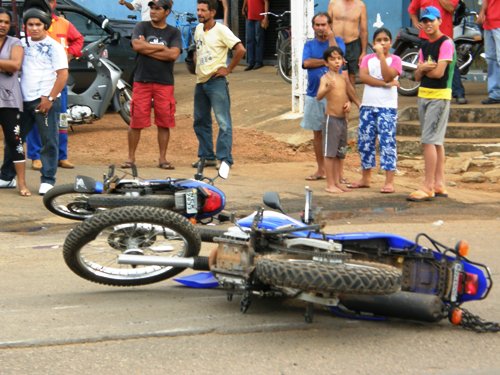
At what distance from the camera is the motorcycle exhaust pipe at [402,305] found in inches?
219

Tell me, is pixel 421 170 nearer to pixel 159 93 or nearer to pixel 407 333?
pixel 159 93

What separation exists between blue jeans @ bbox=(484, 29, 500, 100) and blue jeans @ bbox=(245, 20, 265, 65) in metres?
5.89

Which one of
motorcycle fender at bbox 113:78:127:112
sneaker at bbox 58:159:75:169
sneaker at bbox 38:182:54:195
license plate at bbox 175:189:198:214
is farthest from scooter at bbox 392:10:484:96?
license plate at bbox 175:189:198:214

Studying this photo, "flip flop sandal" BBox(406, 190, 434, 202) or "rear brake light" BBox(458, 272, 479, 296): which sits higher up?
"rear brake light" BBox(458, 272, 479, 296)

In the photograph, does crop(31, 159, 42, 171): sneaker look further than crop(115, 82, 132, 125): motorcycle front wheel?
No

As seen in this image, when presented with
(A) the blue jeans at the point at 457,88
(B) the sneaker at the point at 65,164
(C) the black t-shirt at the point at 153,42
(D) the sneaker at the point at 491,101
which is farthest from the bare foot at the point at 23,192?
(D) the sneaker at the point at 491,101

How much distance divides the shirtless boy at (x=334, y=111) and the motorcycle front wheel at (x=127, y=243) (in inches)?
177

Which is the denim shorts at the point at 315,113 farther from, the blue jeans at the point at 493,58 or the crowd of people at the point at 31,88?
the blue jeans at the point at 493,58

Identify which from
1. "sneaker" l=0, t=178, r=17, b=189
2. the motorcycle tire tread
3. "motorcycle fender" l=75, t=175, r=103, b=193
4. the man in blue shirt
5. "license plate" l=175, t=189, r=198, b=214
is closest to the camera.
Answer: the motorcycle tire tread

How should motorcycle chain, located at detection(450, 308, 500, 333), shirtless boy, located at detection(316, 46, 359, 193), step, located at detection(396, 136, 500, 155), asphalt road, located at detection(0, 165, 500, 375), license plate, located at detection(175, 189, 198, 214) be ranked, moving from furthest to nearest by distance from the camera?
step, located at detection(396, 136, 500, 155), shirtless boy, located at detection(316, 46, 359, 193), license plate, located at detection(175, 189, 198, 214), motorcycle chain, located at detection(450, 308, 500, 333), asphalt road, located at detection(0, 165, 500, 375)

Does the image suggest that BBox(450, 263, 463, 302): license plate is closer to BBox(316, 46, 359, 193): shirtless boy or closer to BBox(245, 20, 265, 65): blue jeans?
BBox(316, 46, 359, 193): shirtless boy

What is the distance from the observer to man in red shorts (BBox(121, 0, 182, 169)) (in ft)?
37.5

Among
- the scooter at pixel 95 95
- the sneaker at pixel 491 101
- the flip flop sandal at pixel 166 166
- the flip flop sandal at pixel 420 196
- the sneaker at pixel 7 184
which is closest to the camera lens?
the flip flop sandal at pixel 420 196

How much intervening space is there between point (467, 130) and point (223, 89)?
3.53 metres
